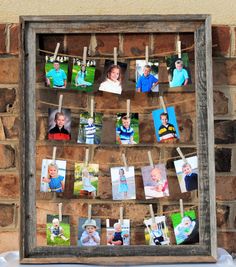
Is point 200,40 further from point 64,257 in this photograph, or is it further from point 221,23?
point 64,257

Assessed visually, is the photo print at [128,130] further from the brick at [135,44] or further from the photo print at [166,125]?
the brick at [135,44]

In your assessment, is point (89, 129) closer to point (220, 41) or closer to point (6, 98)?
point (6, 98)

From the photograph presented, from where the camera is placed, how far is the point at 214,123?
1420 millimetres

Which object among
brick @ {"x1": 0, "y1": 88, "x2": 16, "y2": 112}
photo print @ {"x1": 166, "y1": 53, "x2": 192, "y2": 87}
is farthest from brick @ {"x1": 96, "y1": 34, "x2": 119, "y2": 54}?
brick @ {"x1": 0, "y1": 88, "x2": 16, "y2": 112}

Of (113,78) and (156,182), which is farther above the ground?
(113,78)

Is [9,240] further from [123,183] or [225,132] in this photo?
[225,132]

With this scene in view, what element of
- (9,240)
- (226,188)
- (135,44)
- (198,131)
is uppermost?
(135,44)

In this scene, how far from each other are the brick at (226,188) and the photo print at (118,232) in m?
0.27

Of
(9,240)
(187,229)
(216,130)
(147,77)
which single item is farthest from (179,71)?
(9,240)

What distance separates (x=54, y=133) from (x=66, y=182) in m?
0.14

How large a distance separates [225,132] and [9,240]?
67 centimetres

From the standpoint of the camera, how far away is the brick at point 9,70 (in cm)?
142

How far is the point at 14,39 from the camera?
142cm

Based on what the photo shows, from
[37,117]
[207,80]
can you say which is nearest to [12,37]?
[37,117]
